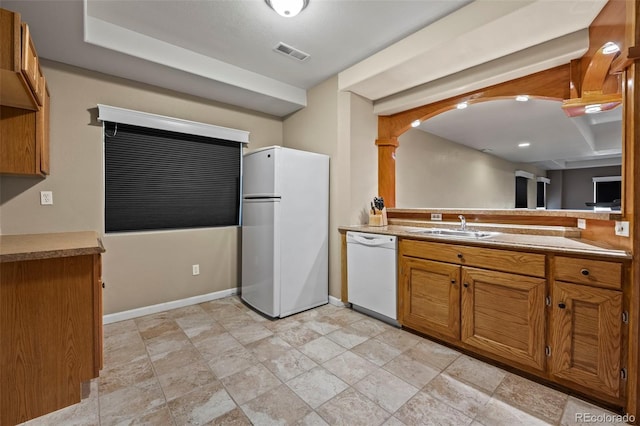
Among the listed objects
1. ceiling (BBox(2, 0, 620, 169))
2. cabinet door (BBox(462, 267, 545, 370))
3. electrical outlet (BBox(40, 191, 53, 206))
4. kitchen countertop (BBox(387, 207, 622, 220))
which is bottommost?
cabinet door (BBox(462, 267, 545, 370))

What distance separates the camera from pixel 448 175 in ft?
16.1

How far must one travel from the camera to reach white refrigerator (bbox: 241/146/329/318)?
2828 millimetres

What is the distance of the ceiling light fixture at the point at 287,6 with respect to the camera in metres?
1.95

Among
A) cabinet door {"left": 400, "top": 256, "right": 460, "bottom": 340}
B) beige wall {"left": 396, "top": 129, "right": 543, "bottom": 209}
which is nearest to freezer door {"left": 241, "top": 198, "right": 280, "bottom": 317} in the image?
cabinet door {"left": 400, "top": 256, "right": 460, "bottom": 340}

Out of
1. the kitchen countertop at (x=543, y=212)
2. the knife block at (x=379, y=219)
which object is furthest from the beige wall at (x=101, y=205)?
the kitchen countertop at (x=543, y=212)

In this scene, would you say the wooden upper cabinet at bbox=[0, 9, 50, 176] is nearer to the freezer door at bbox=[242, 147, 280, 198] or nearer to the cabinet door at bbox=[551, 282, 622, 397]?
the freezer door at bbox=[242, 147, 280, 198]

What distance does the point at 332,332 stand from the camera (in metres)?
2.54

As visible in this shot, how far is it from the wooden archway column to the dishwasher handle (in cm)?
81

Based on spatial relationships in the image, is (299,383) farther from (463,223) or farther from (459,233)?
(463,223)

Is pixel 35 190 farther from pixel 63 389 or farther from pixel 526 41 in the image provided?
pixel 526 41

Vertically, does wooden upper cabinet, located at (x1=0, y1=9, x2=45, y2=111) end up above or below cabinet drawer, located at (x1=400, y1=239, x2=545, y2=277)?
above

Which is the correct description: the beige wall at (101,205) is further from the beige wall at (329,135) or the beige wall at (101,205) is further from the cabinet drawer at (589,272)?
the cabinet drawer at (589,272)

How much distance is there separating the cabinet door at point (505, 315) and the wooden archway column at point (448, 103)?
157 cm

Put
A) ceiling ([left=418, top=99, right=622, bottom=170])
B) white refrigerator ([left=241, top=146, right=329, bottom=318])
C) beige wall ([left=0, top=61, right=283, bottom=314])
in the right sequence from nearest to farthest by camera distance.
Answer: ceiling ([left=418, top=99, right=622, bottom=170])
beige wall ([left=0, top=61, right=283, bottom=314])
white refrigerator ([left=241, top=146, right=329, bottom=318])
